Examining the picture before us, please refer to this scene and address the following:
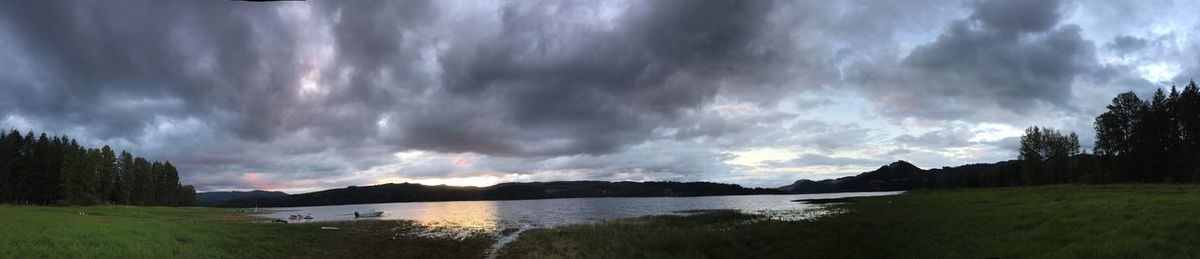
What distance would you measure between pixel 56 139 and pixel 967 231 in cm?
15756

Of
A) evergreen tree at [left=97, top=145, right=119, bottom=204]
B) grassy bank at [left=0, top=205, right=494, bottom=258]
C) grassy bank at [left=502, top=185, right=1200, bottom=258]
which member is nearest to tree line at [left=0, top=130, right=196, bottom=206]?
evergreen tree at [left=97, top=145, right=119, bottom=204]

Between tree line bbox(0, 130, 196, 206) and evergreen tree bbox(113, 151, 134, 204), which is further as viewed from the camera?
evergreen tree bbox(113, 151, 134, 204)

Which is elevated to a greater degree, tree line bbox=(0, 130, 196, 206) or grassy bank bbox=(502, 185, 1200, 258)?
tree line bbox=(0, 130, 196, 206)

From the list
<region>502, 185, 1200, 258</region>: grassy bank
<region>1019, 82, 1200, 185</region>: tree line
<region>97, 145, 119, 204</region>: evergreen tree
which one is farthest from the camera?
<region>97, 145, 119, 204</region>: evergreen tree

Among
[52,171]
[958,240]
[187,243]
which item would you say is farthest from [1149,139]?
[52,171]

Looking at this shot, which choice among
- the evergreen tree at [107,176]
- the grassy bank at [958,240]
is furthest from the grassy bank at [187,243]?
the evergreen tree at [107,176]

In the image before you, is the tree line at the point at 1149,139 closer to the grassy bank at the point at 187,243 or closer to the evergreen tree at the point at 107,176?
the grassy bank at the point at 187,243

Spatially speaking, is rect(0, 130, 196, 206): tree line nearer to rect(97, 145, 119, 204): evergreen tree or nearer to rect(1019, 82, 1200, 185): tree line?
rect(97, 145, 119, 204): evergreen tree

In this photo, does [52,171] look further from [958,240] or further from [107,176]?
[958,240]

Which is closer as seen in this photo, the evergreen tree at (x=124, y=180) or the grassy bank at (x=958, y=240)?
the grassy bank at (x=958, y=240)

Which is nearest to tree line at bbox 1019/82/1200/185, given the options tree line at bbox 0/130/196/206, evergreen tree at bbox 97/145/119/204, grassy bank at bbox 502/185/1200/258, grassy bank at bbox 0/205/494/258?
grassy bank at bbox 502/185/1200/258

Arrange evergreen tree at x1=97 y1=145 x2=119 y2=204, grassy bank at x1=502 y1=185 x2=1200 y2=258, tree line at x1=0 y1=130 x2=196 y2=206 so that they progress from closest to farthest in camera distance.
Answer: grassy bank at x1=502 y1=185 x2=1200 y2=258 < tree line at x1=0 y1=130 x2=196 y2=206 < evergreen tree at x1=97 y1=145 x2=119 y2=204

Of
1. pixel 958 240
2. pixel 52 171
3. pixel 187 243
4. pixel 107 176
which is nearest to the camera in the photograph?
pixel 958 240

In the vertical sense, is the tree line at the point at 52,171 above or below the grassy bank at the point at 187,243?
above
